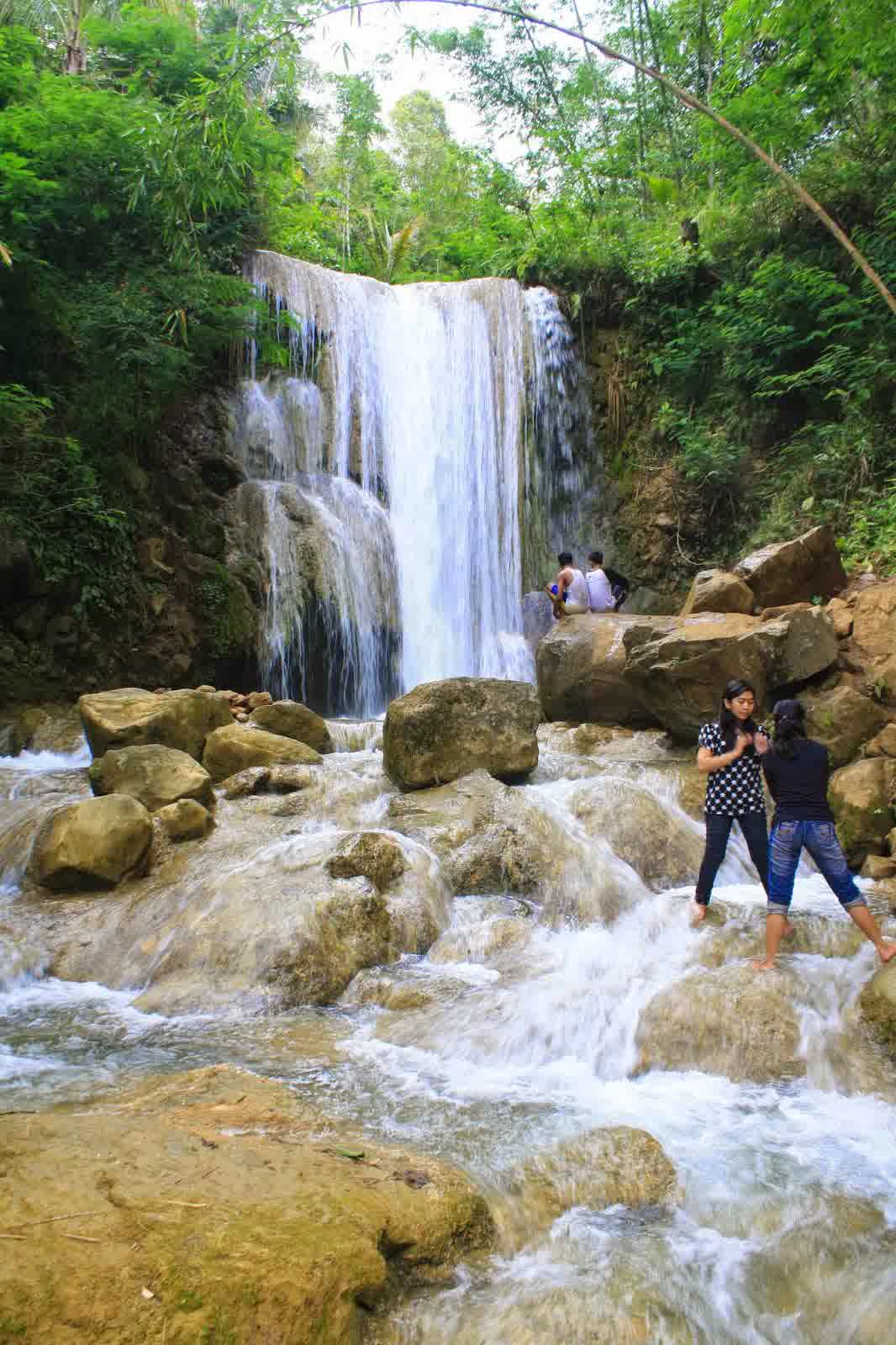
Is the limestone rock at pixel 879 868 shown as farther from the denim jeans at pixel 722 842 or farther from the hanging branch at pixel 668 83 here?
the hanging branch at pixel 668 83

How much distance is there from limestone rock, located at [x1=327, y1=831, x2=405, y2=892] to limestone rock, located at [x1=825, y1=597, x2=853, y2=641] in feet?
17.3

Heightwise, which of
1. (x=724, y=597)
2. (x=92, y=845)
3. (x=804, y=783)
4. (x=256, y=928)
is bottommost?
(x=256, y=928)

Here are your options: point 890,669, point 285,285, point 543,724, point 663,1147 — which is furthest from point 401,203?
point 663,1147

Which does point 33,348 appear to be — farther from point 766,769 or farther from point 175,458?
point 766,769

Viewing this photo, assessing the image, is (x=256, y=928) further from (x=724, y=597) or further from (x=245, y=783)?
(x=724, y=597)

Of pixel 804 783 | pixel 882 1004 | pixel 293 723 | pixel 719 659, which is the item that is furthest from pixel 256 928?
pixel 719 659

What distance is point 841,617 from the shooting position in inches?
361

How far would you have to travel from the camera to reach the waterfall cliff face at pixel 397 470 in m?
13.2

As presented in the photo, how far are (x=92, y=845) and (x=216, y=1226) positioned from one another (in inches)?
181

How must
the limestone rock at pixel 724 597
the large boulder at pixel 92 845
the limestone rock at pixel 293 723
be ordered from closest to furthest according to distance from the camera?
1. the large boulder at pixel 92 845
2. the limestone rock at pixel 293 723
3. the limestone rock at pixel 724 597

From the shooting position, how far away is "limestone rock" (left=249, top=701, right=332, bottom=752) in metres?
9.47

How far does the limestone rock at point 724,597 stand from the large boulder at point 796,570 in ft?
0.54

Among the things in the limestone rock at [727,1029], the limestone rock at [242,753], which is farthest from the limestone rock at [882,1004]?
the limestone rock at [242,753]

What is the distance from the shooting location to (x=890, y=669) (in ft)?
27.6
